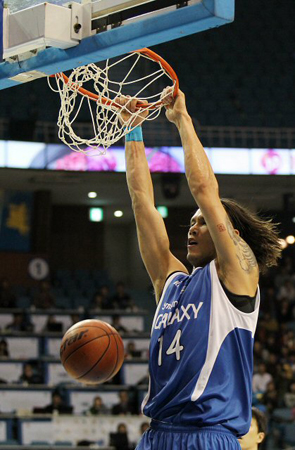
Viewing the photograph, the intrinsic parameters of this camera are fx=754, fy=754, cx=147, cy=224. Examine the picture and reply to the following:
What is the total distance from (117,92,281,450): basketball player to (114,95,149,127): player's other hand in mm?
653

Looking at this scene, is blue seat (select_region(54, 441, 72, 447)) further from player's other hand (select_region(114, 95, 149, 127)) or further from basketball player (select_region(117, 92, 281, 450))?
basketball player (select_region(117, 92, 281, 450))

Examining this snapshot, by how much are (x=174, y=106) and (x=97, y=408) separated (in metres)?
8.40

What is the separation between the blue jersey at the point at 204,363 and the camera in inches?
104

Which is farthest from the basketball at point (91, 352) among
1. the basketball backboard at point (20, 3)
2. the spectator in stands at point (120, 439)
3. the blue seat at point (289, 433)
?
the blue seat at point (289, 433)

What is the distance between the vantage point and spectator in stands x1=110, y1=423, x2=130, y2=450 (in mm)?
9938

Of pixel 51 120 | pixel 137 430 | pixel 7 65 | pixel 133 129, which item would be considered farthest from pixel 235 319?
pixel 51 120

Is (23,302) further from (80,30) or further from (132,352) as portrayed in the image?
(80,30)

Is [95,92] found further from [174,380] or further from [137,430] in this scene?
[137,430]

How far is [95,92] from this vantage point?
3.99 m

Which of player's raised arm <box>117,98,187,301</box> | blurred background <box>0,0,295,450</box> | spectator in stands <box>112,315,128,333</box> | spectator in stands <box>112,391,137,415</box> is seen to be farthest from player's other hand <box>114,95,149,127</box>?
spectator in stands <box>112,315,128,333</box>

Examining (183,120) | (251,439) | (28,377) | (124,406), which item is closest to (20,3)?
(183,120)

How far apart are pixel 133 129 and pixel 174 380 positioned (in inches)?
51.5

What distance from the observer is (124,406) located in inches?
428

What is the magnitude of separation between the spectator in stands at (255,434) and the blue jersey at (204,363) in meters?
0.95
